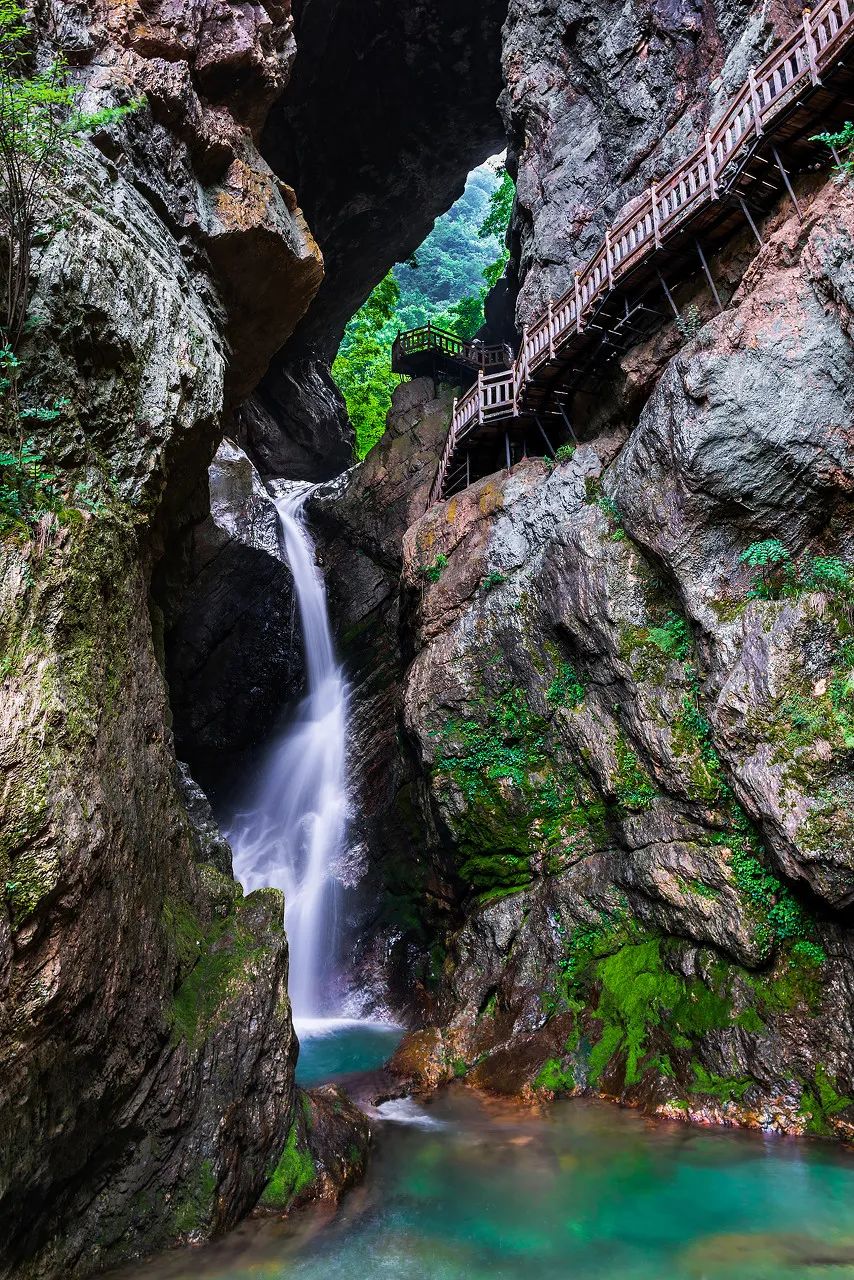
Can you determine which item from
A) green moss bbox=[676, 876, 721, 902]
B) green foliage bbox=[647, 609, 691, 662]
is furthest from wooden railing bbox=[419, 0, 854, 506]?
green moss bbox=[676, 876, 721, 902]

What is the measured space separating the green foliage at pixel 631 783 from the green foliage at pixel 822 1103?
3876mm

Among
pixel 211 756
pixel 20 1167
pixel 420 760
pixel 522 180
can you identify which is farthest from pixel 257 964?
pixel 522 180

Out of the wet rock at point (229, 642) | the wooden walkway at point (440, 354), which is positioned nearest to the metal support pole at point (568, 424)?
the wet rock at point (229, 642)

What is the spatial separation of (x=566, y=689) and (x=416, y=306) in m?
51.9

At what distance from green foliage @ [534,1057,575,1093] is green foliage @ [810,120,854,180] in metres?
13.0

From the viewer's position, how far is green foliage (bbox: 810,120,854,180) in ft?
33.2

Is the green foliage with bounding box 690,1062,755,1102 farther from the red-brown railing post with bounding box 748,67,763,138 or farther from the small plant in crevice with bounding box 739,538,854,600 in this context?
the red-brown railing post with bounding box 748,67,763,138

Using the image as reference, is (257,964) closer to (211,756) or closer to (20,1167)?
(20,1167)

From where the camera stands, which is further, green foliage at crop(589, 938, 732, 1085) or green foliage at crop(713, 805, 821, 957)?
green foliage at crop(589, 938, 732, 1085)

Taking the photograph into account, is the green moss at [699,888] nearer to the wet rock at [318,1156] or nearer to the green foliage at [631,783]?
the green foliage at [631,783]

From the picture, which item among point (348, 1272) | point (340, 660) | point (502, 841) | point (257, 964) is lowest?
point (348, 1272)

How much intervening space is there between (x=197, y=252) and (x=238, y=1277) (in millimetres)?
14054

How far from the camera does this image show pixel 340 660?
21672 millimetres

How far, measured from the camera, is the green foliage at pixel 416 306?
32844 mm
